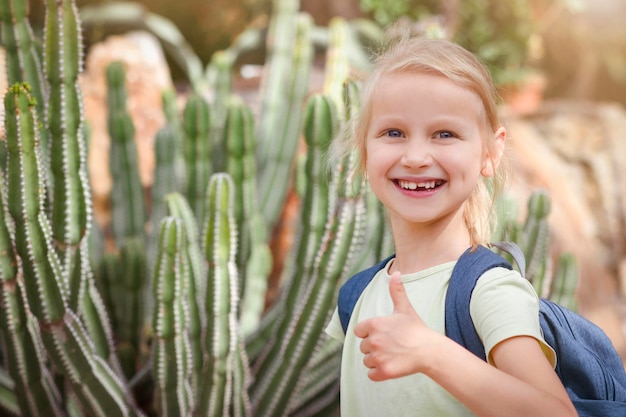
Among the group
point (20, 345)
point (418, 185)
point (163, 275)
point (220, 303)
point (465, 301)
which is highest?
point (418, 185)

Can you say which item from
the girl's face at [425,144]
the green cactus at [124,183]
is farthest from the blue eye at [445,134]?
the green cactus at [124,183]

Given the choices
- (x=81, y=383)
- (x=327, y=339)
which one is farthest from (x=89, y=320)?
(x=327, y=339)

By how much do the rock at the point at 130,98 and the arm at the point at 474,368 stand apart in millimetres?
3513

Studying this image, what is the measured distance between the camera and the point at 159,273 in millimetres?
2096

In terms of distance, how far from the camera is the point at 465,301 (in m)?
1.05

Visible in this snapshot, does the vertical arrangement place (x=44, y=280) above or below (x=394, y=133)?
below

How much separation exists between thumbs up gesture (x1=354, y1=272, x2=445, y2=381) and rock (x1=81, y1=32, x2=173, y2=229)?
3496 mm

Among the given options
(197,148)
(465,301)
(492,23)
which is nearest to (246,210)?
(197,148)

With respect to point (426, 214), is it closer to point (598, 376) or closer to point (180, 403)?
point (598, 376)

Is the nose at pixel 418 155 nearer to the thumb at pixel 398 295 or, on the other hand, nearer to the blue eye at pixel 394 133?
the blue eye at pixel 394 133

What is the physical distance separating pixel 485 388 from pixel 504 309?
0.36 ft

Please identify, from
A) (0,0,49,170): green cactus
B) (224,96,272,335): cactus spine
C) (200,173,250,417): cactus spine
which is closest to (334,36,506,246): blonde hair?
(200,173,250,417): cactus spine

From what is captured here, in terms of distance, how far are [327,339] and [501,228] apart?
66 cm

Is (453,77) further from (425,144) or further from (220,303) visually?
(220,303)
